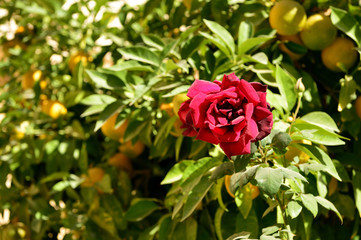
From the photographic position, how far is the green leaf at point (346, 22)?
0.79 metres

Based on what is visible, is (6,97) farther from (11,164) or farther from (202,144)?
(202,144)

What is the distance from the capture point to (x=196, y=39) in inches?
33.4

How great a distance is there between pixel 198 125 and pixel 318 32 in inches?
17.1

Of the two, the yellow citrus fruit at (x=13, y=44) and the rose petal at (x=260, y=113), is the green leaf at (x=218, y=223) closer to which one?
the rose petal at (x=260, y=113)

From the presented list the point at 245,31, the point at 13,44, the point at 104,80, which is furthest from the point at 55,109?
the point at 245,31

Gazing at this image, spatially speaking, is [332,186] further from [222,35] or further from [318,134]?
[222,35]

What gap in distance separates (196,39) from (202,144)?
0.20m

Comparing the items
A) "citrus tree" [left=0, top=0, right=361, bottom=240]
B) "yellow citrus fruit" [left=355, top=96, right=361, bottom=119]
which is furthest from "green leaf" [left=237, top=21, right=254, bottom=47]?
"yellow citrus fruit" [left=355, top=96, right=361, bottom=119]

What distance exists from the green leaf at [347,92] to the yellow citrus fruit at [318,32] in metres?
0.10

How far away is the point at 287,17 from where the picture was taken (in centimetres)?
83

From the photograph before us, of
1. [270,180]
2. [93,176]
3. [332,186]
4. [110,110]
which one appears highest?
[270,180]

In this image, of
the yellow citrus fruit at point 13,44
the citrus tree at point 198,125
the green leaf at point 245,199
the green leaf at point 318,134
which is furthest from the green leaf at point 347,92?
the yellow citrus fruit at point 13,44

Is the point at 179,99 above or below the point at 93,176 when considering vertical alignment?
above

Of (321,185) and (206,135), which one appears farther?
(321,185)
